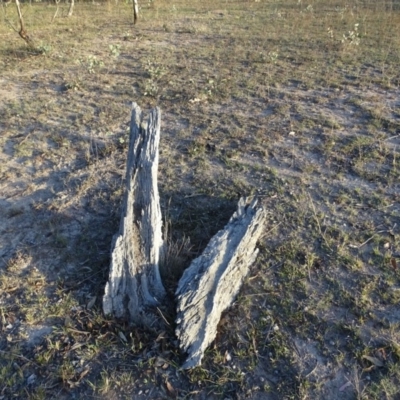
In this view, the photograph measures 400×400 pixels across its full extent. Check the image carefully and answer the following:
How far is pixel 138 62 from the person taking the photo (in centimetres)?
859

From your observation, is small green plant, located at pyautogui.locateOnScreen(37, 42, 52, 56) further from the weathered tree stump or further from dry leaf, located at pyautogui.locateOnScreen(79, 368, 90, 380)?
dry leaf, located at pyautogui.locateOnScreen(79, 368, 90, 380)

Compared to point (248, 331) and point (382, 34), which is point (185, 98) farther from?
point (382, 34)

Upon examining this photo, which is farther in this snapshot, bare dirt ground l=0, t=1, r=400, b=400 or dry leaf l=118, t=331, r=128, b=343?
dry leaf l=118, t=331, r=128, b=343

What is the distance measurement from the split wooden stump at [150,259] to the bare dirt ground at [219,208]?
15 centimetres

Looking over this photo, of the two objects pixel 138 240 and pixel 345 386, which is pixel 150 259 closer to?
pixel 138 240

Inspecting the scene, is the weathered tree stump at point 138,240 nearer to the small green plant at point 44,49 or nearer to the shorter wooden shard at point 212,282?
the shorter wooden shard at point 212,282

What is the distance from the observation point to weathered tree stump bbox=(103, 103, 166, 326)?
335 cm

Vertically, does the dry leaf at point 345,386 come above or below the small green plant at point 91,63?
below

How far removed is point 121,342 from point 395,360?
6.37 feet

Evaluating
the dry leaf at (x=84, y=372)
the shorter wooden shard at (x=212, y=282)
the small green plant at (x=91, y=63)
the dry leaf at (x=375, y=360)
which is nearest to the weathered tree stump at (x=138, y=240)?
the shorter wooden shard at (x=212, y=282)

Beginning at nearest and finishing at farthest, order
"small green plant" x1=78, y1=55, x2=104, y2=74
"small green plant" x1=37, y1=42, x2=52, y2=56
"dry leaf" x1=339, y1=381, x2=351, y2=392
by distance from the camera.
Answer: "dry leaf" x1=339, y1=381, x2=351, y2=392 < "small green plant" x1=78, y1=55, x2=104, y2=74 < "small green plant" x1=37, y1=42, x2=52, y2=56

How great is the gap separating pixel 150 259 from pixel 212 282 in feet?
1.90

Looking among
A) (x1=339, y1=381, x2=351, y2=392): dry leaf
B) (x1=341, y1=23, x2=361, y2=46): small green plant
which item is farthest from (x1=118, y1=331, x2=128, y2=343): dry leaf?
(x1=341, y1=23, x2=361, y2=46): small green plant

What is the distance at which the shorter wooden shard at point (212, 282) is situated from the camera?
306 centimetres
